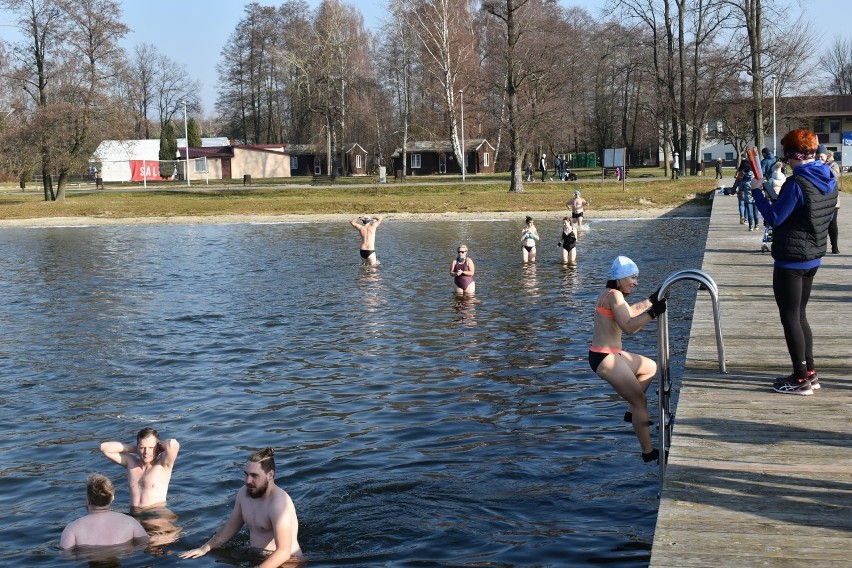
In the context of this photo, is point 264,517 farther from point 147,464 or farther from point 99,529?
point 147,464

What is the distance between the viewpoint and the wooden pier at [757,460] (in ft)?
18.1

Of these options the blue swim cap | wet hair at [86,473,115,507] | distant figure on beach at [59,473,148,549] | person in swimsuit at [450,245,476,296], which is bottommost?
distant figure on beach at [59,473,148,549]

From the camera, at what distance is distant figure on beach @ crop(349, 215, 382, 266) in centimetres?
2534

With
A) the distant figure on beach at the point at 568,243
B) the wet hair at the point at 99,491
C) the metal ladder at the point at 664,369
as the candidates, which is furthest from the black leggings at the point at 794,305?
the distant figure on beach at the point at 568,243

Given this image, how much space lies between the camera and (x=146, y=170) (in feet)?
297

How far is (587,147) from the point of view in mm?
104062

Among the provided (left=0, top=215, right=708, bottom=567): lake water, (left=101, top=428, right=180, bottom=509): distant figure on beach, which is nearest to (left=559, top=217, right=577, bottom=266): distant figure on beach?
(left=0, top=215, right=708, bottom=567): lake water

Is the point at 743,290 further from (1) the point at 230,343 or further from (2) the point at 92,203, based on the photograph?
(2) the point at 92,203

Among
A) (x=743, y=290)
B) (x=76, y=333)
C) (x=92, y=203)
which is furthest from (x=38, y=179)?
(x=743, y=290)

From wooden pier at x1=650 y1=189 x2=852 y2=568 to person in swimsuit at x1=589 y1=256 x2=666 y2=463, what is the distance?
40cm

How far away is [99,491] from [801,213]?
564cm

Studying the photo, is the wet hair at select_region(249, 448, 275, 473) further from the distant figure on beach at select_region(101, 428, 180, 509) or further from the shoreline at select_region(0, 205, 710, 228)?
the shoreline at select_region(0, 205, 710, 228)

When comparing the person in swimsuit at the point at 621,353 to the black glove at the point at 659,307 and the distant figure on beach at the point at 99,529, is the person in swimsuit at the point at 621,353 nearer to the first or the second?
the black glove at the point at 659,307

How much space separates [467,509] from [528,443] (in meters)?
1.87
